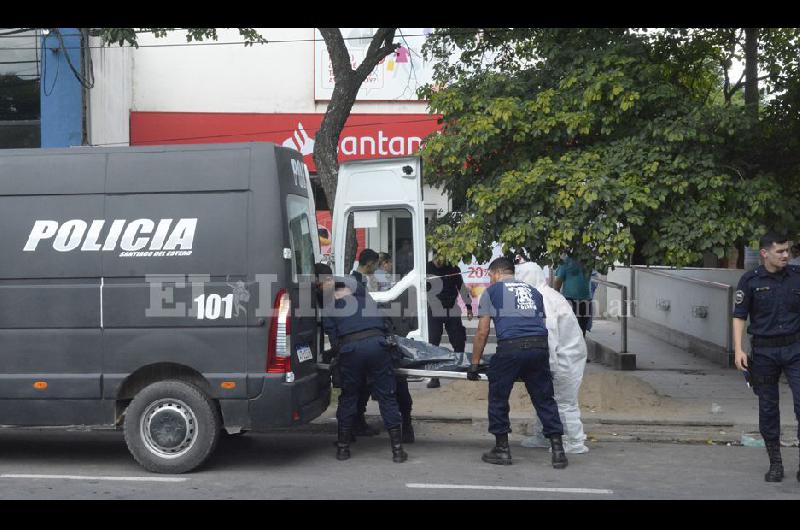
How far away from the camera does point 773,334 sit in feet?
22.9

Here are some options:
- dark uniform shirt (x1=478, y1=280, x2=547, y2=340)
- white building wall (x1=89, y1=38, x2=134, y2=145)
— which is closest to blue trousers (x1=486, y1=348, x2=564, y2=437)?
dark uniform shirt (x1=478, y1=280, x2=547, y2=340)

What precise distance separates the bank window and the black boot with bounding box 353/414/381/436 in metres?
10.0

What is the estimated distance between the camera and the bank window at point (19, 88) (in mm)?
15953

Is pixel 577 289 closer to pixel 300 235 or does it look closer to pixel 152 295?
pixel 300 235

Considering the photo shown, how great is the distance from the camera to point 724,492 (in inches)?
263

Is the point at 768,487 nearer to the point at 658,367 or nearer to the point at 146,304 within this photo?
the point at 146,304

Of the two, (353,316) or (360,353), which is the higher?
→ (353,316)

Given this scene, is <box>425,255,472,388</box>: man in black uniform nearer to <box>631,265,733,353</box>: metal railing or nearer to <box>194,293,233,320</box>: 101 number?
<box>631,265,733,353</box>: metal railing

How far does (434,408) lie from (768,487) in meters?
4.06

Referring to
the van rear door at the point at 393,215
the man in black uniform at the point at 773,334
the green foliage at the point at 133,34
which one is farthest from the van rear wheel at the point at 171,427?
the green foliage at the point at 133,34

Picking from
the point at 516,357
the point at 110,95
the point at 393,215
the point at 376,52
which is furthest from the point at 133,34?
the point at 110,95

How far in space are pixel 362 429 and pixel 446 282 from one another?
370cm
